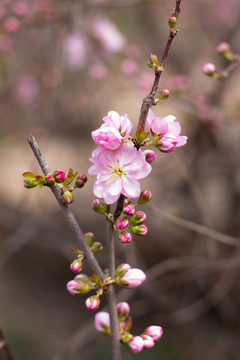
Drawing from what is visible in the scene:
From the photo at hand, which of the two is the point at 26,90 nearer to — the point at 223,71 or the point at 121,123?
the point at 223,71

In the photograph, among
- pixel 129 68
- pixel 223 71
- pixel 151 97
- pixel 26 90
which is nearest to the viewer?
pixel 151 97

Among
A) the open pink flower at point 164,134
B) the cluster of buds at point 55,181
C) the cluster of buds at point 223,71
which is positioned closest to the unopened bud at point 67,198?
the cluster of buds at point 55,181

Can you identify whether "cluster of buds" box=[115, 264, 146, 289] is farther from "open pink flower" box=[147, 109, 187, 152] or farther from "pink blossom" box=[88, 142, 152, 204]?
"open pink flower" box=[147, 109, 187, 152]

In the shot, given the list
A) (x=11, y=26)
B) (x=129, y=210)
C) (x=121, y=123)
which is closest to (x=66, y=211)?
(x=129, y=210)

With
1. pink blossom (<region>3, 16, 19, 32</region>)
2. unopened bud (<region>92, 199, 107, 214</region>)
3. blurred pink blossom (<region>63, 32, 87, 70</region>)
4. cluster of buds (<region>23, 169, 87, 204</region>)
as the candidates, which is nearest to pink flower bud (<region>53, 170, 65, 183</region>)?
cluster of buds (<region>23, 169, 87, 204</region>)

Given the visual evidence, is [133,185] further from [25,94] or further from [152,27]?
[152,27]

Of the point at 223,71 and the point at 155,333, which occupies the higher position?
the point at 223,71
